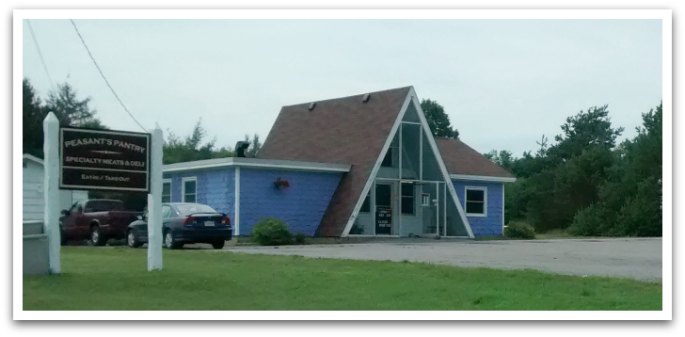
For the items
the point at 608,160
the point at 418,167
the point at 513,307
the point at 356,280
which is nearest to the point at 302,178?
the point at 418,167

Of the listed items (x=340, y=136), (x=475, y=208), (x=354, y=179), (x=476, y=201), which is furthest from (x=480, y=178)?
(x=354, y=179)

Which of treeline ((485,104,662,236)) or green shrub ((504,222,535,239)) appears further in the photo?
treeline ((485,104,662,236))

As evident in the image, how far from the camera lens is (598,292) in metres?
13.9

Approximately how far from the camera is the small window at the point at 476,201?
37.4 m

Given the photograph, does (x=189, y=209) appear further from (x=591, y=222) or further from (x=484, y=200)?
(x=591, y=222)

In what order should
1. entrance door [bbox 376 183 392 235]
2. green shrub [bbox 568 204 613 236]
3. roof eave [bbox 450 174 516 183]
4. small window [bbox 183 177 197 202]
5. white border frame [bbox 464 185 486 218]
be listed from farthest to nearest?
green shrub [bbox 568 204 613 236], white border frame [bbox 464 185 486 218], roof eave [bbox 450 174 516 183], entrance door [bbox 376 183 392 235], small window [bbox 183 177 197 202]

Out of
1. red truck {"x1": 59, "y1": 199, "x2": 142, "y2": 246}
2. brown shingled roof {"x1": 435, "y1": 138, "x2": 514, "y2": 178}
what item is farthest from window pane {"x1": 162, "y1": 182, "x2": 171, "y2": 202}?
brown shingled roof {"x1": 435, "y1": 138, "x2": 514, "y2": 178}

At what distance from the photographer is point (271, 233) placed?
2809 cm

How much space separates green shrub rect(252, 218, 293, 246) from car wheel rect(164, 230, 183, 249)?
360cm

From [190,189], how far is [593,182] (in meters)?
26.7

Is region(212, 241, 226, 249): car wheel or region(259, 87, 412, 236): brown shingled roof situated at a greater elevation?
region(259, 87, 412, 236): brown shingled roof

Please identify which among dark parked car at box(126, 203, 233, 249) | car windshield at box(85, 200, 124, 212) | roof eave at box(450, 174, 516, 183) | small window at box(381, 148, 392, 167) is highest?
small window at box(381, 148, 392, 167)

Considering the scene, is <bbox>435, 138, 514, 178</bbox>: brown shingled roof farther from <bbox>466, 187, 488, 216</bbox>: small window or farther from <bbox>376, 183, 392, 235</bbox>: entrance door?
<bbox>376, 183, 392, 235</bbox>: entrance door

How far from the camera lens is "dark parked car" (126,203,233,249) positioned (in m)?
24.3
